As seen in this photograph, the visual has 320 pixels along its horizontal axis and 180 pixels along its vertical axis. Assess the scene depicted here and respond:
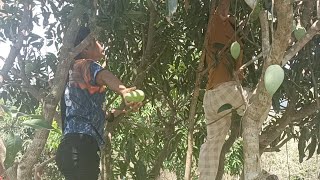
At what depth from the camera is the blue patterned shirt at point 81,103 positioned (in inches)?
93.9

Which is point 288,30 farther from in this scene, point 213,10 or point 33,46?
point 33,46

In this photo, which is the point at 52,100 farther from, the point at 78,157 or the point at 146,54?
the point at 146,54

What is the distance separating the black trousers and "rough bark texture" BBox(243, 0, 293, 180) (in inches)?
33.3

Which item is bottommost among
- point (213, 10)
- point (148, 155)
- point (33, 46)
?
point (148, 155)

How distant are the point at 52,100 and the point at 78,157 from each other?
0.45m

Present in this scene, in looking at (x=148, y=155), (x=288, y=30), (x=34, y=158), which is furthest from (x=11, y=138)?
(x=148, y=155)

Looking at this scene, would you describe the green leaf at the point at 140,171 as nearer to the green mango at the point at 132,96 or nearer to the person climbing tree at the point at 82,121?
the person climbing tree at the point at 82,121

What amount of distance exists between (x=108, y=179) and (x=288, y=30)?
82.2 inches

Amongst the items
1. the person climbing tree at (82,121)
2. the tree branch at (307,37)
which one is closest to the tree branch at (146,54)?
the person climbing tree at (82,121)

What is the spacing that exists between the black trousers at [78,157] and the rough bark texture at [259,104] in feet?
2.78

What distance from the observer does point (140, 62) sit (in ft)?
10.6

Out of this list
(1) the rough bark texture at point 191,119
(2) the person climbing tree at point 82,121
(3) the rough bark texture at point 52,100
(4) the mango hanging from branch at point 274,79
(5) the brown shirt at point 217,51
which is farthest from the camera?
(5) the brown shirt at point 217,51

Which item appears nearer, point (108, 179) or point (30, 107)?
point (30, 107)

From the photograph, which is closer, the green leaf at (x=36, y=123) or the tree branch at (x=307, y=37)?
the green leaf at (x=36, y=123)
